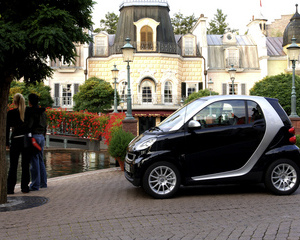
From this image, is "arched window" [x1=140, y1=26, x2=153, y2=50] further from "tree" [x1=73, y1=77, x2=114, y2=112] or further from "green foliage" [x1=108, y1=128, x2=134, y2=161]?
"green foliage" [x1=108, y1=128, x2=134, y2=161]

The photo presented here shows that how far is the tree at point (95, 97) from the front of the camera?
33.2 metres

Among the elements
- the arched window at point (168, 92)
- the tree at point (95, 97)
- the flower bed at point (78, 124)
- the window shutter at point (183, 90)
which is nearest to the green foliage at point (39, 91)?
the tree at point (95, 97)

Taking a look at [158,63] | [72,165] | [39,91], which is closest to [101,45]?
[158,63]

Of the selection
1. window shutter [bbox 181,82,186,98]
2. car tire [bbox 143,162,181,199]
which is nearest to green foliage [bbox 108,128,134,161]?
car tire [bbox 143,162,181,199]

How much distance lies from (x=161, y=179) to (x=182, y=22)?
4740 cm

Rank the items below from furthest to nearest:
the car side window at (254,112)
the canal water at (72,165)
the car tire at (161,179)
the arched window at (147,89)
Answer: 1. the arched window at (147,89)
2. the canal water at (72,165)
3. the car side window at (254,112)
4. the car tire at (161,179)

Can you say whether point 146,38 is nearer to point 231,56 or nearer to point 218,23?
point 231,56

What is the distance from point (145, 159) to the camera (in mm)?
7641

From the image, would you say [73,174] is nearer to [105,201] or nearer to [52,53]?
[105,201]

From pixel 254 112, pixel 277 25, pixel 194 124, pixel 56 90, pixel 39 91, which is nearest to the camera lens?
pixel 194 124

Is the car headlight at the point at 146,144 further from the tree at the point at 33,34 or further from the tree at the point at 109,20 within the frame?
the tree at the point at 109,20

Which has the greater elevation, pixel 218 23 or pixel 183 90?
pixel 218 23

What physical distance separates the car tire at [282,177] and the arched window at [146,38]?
1192 inches

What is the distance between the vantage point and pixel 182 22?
174 feet
